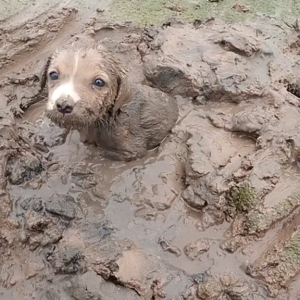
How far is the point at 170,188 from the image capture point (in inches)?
205

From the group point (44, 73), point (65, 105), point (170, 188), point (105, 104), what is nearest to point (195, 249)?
point (170, 188)

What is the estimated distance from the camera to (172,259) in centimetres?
466

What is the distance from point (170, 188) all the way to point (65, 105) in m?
1.42

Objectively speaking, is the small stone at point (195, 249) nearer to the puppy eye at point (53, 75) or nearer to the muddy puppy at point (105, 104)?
the muddy puppy at point (105, 104)

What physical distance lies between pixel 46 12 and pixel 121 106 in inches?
110

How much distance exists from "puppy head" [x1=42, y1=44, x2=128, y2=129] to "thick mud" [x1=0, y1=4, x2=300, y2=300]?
83cm

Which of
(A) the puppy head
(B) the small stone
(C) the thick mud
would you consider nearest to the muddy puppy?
(A) the puppy head

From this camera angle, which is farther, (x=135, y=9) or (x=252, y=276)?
(x=135, y=9)

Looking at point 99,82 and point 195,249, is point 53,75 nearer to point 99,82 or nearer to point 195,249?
point 99,82

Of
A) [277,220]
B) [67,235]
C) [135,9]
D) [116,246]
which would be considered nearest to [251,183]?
[277,220]

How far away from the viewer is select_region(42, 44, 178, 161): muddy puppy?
14.9 ft

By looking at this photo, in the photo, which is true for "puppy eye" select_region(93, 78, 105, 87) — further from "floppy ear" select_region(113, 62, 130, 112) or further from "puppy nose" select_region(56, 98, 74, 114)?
"puppy nose" select_region(56, 98, 74, 114)

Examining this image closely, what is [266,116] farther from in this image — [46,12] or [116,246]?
[46,12]

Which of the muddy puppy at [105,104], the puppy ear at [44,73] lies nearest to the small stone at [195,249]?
the muddy puppy at [105,104]
